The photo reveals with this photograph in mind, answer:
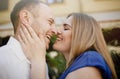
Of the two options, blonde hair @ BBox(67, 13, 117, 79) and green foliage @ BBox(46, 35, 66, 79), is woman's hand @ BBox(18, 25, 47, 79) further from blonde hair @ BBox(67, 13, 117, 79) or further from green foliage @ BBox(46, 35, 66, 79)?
blonde hair @ BBox(67, 13, 117, 79)

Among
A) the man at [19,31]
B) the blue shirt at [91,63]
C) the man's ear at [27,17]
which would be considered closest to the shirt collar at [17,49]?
the man at [19,31]

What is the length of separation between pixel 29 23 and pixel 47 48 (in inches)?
6.4

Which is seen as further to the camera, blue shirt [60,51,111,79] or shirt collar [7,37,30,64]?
shirt collar [7,37,30,64]

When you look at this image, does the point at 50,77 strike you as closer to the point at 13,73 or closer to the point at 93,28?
the point at 13,73

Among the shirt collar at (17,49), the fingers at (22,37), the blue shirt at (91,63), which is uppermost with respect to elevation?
the fingers at (22,37)

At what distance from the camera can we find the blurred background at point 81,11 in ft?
4.55

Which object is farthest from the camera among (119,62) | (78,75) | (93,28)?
(119,62)

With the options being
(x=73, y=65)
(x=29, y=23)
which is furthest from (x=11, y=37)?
(x=73, y=65)

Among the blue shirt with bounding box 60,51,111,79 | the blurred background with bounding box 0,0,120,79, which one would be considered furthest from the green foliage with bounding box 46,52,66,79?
the blue shirt with bounding box 60,51,111,79

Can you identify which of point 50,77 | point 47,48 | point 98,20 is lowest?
point 50,77

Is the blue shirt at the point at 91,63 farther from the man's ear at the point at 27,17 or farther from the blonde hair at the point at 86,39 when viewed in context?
the man's ear at the point at 27,17

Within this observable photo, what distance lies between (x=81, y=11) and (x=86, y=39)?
0.20m

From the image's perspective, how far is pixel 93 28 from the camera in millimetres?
1359

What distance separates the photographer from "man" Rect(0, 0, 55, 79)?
1307mm
